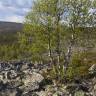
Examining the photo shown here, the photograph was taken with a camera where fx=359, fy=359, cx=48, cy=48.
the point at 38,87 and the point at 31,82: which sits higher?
the point at 31,82

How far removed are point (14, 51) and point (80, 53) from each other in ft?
354

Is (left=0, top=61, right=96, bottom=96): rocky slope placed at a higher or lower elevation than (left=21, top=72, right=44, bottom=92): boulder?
lower

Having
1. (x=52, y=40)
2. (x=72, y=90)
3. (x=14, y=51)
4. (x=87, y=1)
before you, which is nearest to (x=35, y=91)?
(x=72, y=90)

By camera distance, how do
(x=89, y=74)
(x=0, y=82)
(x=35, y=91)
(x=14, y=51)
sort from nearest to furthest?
(x=35, y=91), (x=0, y=82), (x=89, y=74), (x=14, y=51)

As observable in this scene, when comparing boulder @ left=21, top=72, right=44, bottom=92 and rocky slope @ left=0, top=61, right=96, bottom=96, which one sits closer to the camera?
rocky slope @ left=0, top=61, right=96, bottom=96

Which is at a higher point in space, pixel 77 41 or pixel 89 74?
pixel 77 41

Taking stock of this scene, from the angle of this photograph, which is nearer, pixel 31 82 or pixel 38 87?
pixel 38 87

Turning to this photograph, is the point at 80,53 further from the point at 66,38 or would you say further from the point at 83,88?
the point at 83,88

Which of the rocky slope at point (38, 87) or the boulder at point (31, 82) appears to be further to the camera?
the boulder at point (31, 82)

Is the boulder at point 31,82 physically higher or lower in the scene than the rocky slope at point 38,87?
higher

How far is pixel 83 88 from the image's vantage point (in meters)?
42.8

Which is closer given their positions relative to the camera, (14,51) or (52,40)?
(52,40)

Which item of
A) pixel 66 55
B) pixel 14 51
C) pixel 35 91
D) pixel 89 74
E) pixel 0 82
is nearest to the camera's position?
pixel 35 91

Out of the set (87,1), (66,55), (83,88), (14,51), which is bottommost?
(14,51)
